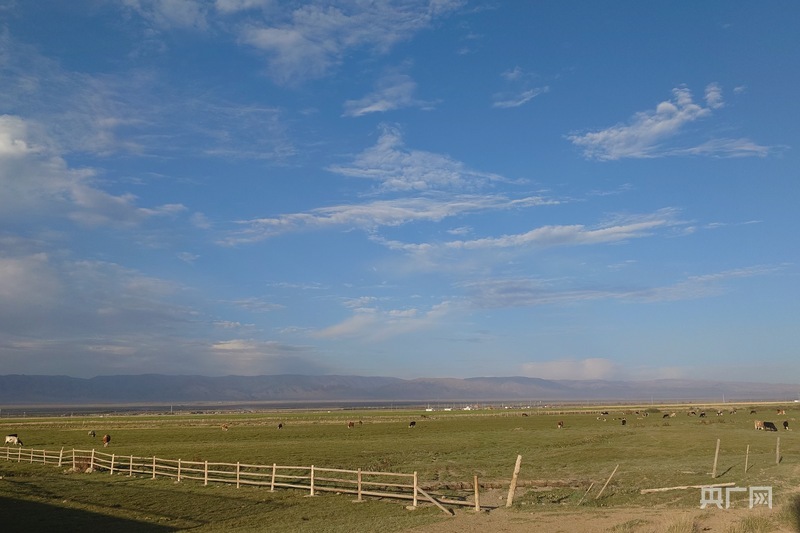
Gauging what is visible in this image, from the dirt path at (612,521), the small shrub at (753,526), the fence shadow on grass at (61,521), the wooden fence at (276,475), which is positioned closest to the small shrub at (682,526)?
the dirt path at (612,521)

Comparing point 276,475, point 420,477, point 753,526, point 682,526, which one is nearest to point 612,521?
point 682,526

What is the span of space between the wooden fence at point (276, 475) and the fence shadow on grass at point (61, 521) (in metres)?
7.27

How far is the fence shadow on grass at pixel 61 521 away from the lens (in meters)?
22.7

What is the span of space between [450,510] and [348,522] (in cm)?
418

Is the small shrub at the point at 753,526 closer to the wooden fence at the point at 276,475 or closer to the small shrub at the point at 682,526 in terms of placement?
the small shrub at the point at 682,526

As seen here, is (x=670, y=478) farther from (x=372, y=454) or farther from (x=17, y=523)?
(x=17, y=523)

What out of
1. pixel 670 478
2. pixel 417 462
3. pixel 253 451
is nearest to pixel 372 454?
pixel 417 462

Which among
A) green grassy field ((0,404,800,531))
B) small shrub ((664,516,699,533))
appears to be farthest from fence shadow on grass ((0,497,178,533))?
small shrub ((664,516,699,533))

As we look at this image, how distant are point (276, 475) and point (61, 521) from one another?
388 inches

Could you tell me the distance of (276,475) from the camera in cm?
3067

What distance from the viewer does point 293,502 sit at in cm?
2736

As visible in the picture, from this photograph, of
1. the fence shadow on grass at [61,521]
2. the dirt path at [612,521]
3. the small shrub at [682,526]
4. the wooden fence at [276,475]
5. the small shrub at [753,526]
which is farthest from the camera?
the wooden fence at [276,475]

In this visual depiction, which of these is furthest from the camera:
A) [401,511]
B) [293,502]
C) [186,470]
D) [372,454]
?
[372,454]

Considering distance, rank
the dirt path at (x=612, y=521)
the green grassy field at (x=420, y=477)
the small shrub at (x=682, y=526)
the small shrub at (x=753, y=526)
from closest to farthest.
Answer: the small shrub at (x=753, y=526) → the small shrub at (x=682, y=526) → the dirt path at (x=612, y=521) → the green grassy field at (x=420, y=477)
